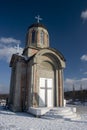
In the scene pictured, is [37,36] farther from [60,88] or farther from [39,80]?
[60,88]

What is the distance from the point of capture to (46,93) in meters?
15.7

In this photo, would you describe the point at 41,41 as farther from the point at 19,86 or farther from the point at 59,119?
the point at 59,119

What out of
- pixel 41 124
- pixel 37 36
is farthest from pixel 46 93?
pixel 37 36

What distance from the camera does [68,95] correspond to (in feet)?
168

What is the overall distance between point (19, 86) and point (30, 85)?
1.48m

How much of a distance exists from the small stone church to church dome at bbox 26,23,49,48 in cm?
63

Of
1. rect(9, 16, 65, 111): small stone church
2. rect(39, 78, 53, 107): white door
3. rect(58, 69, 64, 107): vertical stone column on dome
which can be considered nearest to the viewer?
rect(9, 16, 65, 111): small stone church

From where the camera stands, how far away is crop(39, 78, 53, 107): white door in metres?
15.3

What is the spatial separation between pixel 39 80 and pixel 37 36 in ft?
19.6

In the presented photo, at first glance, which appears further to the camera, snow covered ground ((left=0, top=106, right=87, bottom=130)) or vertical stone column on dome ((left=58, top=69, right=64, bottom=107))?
vertical stone column on dome ((left=58, top=69, right=64, bottom=107))

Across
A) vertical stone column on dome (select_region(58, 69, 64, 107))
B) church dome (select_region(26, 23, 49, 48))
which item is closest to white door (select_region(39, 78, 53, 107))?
vertical stone column on dome (select_region(58, 69, 64, 107))

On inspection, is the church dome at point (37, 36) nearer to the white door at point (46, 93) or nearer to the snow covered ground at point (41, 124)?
the white door at point (46, 93)

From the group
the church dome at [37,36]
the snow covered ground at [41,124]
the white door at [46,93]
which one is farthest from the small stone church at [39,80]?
the snow covered ground at [41,124]

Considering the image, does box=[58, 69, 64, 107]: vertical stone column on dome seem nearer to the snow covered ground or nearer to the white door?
the white door
